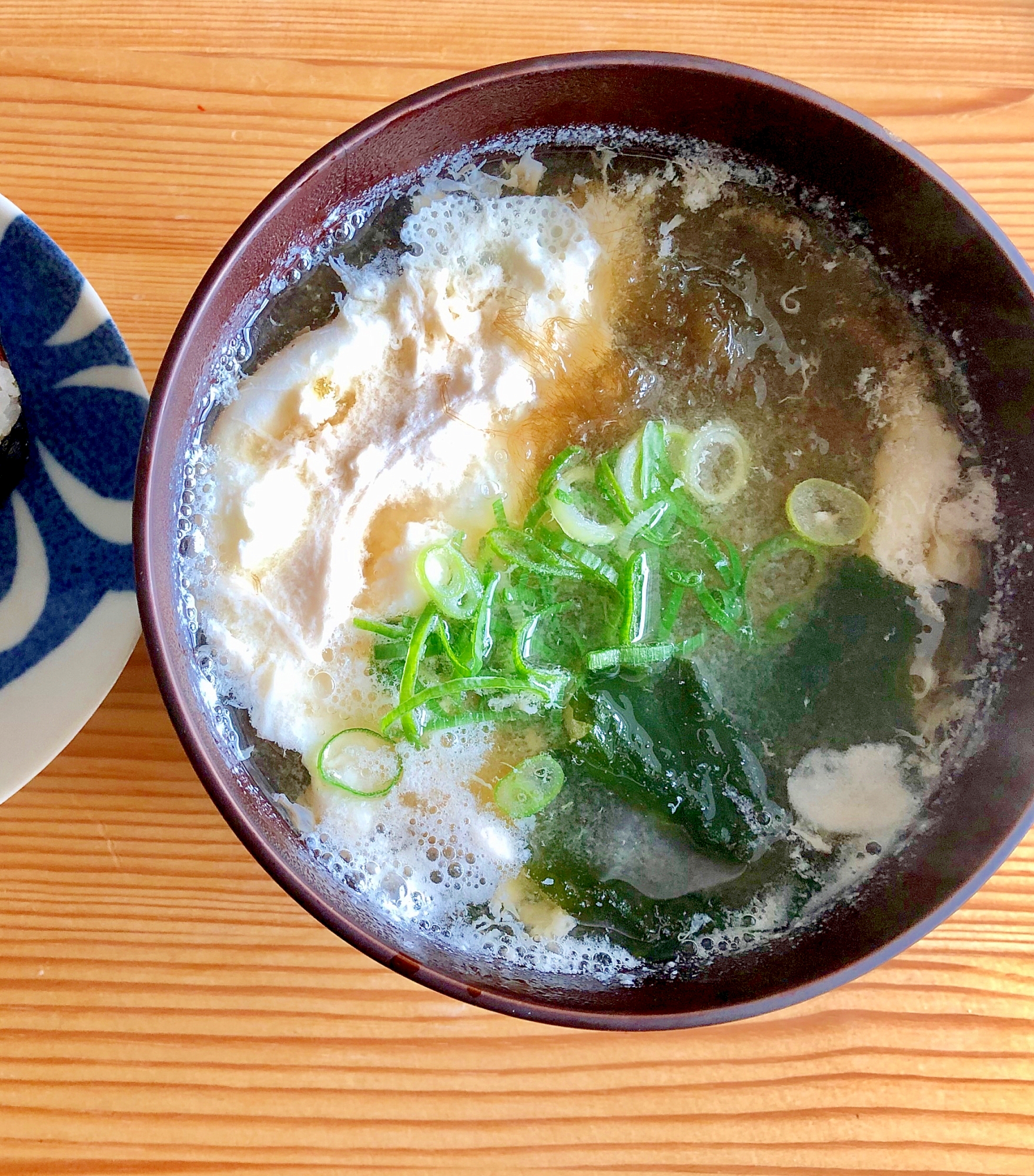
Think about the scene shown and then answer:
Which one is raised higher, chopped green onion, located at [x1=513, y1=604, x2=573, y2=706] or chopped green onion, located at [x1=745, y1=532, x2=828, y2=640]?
chopped green onion, located at [x1=745, y1=532, x2=828, y2=640]

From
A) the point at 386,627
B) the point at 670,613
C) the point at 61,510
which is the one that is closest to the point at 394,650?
the point at 386,627

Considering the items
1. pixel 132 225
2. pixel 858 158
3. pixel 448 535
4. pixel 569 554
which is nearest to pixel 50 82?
pixel 132 225

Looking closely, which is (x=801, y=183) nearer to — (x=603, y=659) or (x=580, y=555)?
(x=580, y=555)

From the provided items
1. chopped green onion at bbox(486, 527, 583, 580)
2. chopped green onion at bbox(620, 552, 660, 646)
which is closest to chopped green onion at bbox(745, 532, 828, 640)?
chopped green onion at bbox(620, 552, 660, 646)

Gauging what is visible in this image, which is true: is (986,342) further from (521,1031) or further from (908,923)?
(521,1031)

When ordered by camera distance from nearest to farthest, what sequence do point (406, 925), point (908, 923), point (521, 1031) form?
point (908, 923) → point (406, 925) → point (521, 1031)

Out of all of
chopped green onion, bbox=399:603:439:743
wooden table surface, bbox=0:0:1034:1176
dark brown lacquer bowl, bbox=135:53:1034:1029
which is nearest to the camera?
dark brown lacquer bowl, bbox=135:53:1034:1029

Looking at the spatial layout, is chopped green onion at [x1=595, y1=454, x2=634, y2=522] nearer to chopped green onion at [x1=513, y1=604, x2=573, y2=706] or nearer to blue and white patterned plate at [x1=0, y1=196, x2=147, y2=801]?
chopped green onion at [x1=513, y1=604, x2=573, y2=706]
